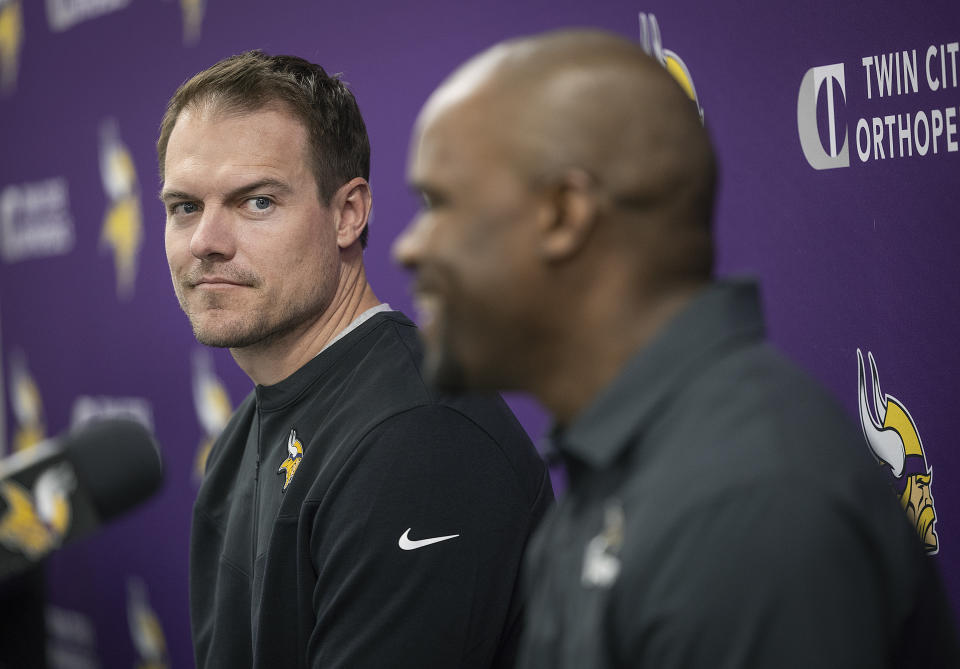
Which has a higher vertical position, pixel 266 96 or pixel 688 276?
pixel 266 96

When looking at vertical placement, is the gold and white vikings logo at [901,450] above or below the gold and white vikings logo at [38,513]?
below

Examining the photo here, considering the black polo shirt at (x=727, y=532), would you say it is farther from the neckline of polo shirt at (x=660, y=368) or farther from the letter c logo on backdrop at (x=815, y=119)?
the letter c logo on backdrop at (x=815, y=119)

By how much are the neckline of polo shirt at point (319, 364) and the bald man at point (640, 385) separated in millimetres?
582

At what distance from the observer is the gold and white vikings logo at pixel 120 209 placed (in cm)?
266

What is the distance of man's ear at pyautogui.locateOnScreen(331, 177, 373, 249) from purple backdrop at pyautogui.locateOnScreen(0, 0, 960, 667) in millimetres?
434

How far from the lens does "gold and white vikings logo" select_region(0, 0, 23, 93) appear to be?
3035 mm

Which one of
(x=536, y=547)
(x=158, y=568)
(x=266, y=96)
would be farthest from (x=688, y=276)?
(x=158, y=568)

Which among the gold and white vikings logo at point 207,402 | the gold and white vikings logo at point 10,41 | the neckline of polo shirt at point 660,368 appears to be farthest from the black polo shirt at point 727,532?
the gold and white vikings logo at point 10,41

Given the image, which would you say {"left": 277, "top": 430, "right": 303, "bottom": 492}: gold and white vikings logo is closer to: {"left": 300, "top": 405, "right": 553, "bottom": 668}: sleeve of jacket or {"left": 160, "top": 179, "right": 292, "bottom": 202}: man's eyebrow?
{"left": 300, "top": 405, "right": 553, "bottom": 668}: sleeve of jacket

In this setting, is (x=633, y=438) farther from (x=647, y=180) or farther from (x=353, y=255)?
(x=353, y=255)

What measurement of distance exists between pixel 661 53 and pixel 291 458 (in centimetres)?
72

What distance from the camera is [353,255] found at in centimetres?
129

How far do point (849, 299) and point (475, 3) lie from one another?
84 cm

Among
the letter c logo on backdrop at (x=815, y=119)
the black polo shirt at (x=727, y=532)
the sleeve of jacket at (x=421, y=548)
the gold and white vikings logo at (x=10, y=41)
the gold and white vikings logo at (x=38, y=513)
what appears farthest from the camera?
the gold and white vikings logo at (x=10, y=41)
